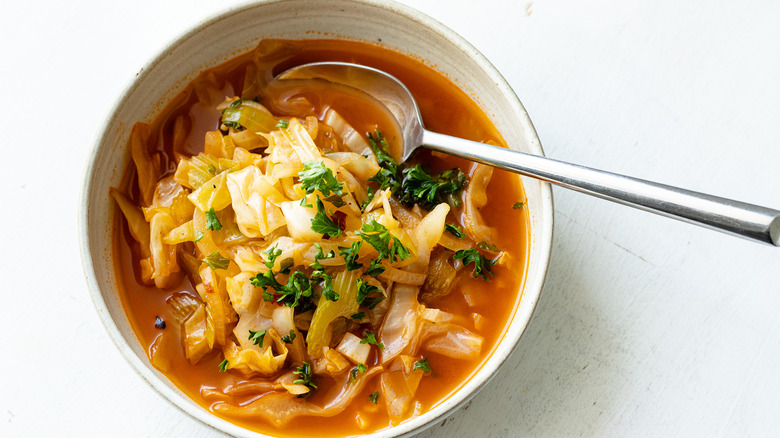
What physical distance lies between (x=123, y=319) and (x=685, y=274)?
2.47 metres

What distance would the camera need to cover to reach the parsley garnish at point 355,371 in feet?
8.57

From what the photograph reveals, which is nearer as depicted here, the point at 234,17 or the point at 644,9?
the point at 234,17

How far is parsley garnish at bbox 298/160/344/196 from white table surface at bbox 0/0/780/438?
3.33 ft

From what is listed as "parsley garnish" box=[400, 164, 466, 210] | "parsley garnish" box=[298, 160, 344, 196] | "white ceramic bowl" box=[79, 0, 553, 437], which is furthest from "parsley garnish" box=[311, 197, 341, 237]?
"white ceramic bowl" box=[79, 0, 553, 437]

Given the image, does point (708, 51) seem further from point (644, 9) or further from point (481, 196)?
point (481, 196)

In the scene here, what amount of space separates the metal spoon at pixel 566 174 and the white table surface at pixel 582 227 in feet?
1.84

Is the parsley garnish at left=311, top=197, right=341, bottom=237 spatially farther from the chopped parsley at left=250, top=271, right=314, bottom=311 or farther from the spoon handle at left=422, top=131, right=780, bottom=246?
the spoon handle at left=422, top=131, right=780, bottom=246

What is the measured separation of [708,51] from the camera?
3.22m

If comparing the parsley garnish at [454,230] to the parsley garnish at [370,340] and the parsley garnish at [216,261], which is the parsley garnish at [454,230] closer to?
Result: the parsley garnish at [370,340]

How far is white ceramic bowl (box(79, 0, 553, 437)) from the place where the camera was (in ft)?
8.08

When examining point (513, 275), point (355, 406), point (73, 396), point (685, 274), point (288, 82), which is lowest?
point (685, 274)

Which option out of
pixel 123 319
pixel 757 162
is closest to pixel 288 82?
pixel 123 319

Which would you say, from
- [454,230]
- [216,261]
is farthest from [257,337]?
[454,230]

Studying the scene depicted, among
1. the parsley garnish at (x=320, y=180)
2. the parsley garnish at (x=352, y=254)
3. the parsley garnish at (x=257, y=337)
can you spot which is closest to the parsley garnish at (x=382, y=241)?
the parsley garnish at (x=352, y=254)
